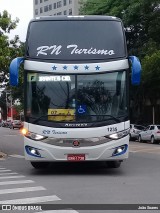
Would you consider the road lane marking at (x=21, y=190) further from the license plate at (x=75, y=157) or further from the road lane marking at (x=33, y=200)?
the license plate at (x=75, y=157)

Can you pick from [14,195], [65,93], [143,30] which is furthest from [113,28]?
[143,30]

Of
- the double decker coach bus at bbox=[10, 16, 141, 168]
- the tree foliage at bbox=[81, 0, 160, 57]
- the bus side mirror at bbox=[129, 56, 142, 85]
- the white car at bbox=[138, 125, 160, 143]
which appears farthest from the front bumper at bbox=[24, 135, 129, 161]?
the tree foliage at bbox=[81, 0, 160, 57]

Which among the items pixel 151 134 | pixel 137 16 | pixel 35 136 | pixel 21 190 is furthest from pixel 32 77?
pixel 137 16

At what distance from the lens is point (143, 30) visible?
4103cm

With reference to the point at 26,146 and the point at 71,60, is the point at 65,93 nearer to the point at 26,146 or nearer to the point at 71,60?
the point at 71,60

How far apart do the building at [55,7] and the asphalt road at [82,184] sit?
9631 centimetres

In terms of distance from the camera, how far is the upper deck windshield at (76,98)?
12461 millimetres

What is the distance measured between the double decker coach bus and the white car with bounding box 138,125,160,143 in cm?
2103

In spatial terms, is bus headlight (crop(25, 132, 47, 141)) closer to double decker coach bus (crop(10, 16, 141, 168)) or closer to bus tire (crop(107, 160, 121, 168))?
double decker coach bus (crop(10, 16, 141, 168))

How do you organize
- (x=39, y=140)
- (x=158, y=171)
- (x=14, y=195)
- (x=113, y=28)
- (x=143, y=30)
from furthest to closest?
(x=143, y=30), (x=158, y=171), (x=113, y=28), (x=39, y=140), (x=14, y=195)

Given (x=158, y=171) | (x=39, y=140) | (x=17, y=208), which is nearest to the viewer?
(x=17, y=208)

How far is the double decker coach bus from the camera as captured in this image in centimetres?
1234

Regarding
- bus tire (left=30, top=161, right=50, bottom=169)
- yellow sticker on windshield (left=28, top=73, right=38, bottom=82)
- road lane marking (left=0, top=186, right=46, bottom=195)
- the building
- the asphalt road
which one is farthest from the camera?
the building

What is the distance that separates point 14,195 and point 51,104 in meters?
3.56
